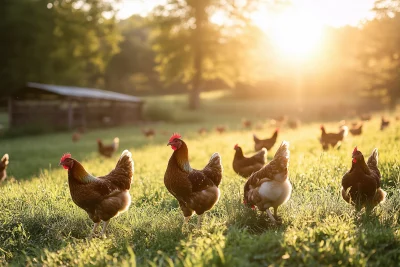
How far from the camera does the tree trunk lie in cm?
4834

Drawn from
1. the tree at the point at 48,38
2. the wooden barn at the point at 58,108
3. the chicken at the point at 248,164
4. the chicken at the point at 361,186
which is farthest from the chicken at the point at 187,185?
the tree at the point at 48,38

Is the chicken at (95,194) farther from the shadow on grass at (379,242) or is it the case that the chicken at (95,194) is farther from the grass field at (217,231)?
the shadow on grass at (379,242)

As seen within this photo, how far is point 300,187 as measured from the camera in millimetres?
8102

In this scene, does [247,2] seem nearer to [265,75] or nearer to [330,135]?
[265,75]

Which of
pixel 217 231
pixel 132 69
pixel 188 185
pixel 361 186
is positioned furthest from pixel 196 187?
pixel 132 69

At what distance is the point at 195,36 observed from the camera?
160 ft

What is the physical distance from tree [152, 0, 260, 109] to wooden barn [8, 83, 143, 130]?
458 inches

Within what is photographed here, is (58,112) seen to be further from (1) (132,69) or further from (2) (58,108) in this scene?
(1) (132,69)

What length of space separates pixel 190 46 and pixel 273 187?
44331mm

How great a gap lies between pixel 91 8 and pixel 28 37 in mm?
8464

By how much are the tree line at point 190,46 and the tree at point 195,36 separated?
0.39ft

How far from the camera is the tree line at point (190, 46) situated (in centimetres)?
4400

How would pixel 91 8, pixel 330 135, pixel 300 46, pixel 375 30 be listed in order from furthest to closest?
pixel 300 46 → pixel 91 8 → pixel 375 30 → pixel 330 135

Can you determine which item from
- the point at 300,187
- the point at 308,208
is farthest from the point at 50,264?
the point at 300,187
